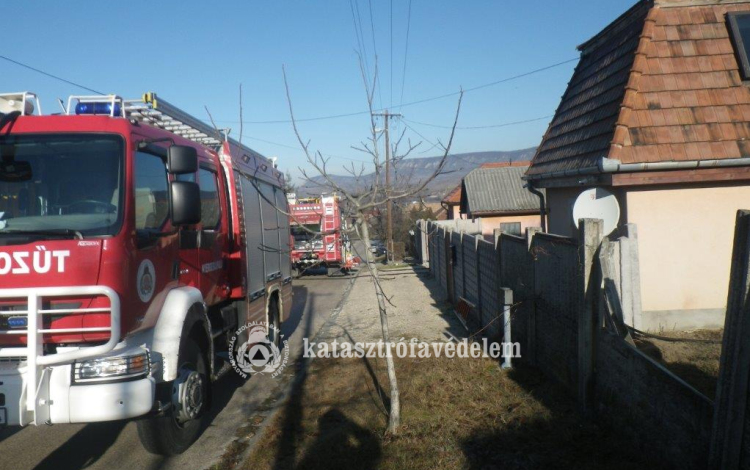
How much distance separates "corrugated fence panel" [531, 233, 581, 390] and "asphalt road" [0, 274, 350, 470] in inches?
126

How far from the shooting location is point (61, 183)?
4496 mm

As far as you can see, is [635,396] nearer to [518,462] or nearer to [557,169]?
[518,462]

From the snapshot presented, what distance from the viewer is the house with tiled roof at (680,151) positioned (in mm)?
8938

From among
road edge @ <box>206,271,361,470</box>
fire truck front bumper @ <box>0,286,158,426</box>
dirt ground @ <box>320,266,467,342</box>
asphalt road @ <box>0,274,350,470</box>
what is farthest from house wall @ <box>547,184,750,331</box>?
fire truck front bumper @ <box>0,286,158,426</box>

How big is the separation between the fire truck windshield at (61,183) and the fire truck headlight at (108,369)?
89 cm

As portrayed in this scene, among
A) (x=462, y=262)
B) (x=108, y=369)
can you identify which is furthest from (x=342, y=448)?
(x=462, y=262)

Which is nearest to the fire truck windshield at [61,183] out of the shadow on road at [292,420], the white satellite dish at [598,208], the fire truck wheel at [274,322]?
the shadow on road at [292,420]

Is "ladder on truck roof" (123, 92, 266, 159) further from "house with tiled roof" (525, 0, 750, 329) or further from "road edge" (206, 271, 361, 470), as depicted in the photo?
"house with tiled roof" (525, 0, 750, 329)

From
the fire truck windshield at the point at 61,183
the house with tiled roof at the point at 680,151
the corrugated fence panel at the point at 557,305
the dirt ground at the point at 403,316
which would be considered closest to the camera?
the fire truck windshield at the point at 61,183

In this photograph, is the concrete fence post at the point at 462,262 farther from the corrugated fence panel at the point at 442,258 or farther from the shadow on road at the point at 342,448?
the shadow on road at the point at 342,448

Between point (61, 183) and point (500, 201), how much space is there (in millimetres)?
33112

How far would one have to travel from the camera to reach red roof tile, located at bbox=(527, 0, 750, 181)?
9047 millimetres

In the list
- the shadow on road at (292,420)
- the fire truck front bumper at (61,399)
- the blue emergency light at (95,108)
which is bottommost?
the shadow on road at (292,420)

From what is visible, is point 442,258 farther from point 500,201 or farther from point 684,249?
point 500,201
